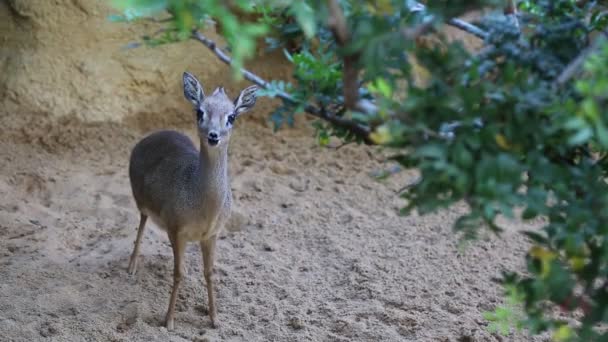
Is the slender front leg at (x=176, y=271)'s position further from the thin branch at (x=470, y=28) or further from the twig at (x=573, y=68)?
the twig at (x=573, y=68)

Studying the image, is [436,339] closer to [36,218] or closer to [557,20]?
[557,20]

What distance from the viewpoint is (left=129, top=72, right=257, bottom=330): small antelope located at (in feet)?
16.8

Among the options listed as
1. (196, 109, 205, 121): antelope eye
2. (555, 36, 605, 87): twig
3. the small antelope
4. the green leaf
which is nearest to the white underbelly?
the small antelope

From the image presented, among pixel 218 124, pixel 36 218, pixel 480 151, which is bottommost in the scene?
pixel 36 218

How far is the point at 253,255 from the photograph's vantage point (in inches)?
246

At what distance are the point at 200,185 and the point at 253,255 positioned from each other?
112 centimetres

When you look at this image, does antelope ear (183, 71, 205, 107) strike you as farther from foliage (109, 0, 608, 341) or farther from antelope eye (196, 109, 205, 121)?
foliage (109, 0, 608, 341)

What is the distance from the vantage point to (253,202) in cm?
699

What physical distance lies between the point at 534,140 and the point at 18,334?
356cm

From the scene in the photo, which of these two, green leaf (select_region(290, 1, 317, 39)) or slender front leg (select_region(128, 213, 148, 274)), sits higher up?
green leaf (select_region(290, 1, 317, 39))

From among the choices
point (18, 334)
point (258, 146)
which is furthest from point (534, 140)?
point (258, 146)

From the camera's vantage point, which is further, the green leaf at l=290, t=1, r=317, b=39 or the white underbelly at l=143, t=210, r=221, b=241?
the white underbelly at l=143, t=210, r=221, b=241

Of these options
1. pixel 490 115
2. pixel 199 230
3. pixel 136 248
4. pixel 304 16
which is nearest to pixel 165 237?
pixel 136 248

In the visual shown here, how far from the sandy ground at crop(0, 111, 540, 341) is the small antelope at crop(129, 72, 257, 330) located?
0.41m
